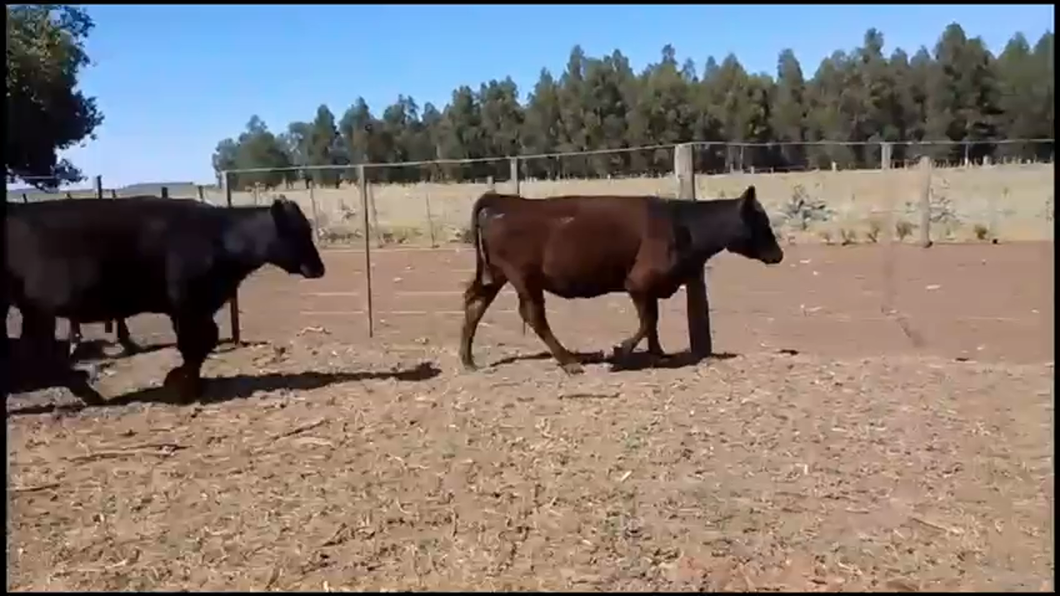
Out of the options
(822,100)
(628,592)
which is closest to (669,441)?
(628,592)

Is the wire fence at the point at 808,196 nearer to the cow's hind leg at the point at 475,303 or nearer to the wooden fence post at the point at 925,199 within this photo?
the wooden fence post at the point at 925,199

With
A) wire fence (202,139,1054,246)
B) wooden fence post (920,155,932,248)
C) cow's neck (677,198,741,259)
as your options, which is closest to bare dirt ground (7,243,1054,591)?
cow's neck (677,198,741,259)

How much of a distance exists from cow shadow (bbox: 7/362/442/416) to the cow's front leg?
0.27 ft

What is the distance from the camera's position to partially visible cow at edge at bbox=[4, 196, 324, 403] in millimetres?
7508

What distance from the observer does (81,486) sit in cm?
551

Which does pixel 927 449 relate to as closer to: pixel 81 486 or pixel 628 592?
pixel 628 592

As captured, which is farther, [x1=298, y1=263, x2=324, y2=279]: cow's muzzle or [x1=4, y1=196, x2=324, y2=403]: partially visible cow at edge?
[x1=298, y1=263, x2=324, y2=279]: cow's muzzle

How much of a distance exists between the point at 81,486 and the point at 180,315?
7.81 ft

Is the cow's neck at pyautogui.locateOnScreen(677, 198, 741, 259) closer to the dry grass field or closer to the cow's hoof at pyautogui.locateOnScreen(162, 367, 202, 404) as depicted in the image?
the cow's hoof at pyautogui.locateOnScreen(162, 367, 202, 404)

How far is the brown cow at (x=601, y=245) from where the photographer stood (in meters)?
8.64

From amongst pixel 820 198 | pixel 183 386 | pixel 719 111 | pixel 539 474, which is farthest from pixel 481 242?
pixel 719 111

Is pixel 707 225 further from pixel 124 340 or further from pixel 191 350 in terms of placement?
pixel 124 340

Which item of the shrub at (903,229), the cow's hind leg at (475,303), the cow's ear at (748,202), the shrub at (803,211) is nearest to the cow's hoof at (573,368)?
the cow's hind leg at (475,303)

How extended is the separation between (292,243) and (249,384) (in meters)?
1.08
